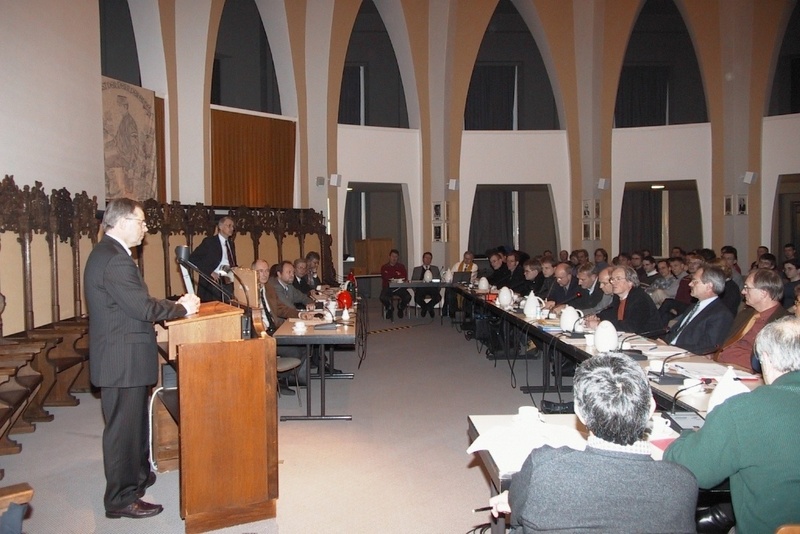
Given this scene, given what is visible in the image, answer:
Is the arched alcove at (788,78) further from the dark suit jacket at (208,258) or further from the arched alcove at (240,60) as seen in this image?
the dark suit jacket at (208,258)

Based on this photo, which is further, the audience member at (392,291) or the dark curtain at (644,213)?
the dark curtain at (644,213)

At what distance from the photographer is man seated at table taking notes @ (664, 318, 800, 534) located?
1975mm

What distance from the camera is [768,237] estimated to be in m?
12.9

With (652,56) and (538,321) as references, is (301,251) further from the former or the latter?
(652,56)

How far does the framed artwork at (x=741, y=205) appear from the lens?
1298cm

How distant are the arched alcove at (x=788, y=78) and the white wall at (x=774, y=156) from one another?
3.66m

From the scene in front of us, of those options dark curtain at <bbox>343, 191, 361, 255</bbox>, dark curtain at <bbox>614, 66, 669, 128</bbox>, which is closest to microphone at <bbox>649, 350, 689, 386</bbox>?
dark curtain at <bbox>343, 191, 361, 255</bbox>

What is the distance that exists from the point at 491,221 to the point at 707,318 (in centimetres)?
1361

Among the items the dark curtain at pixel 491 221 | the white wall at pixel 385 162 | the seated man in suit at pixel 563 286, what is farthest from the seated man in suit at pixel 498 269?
the dark curtain at pixel 491 221

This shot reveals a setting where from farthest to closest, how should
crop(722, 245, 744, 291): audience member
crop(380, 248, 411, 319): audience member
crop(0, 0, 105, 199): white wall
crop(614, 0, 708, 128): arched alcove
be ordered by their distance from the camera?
crop(614, 0, 708, 128): arched alcove → crop(380, 248, 411, 319): audience member → crop(722, 245, 744, 291): audience member → crop(0, 0, 105, 199): white wall

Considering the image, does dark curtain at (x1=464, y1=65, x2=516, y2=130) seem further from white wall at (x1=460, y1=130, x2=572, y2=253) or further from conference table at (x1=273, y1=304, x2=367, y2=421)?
conference table at (x1=273, y1=304, x2=367, y2=421)

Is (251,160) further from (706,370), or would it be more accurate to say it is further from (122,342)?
(706,370)

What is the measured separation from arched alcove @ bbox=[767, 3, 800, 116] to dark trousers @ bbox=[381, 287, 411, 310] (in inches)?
398

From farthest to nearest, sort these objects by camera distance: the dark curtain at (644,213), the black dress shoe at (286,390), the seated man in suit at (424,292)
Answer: the dark curtain at (644,213) < the seated man in suit at (424,292) < the black dress shoe at (286,390)
